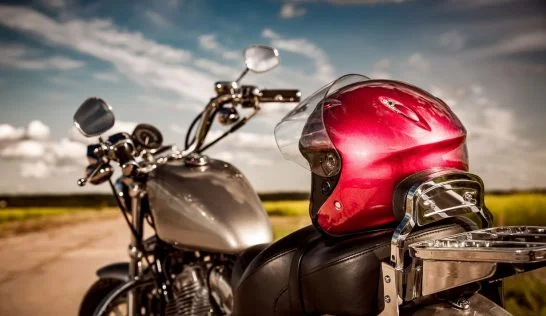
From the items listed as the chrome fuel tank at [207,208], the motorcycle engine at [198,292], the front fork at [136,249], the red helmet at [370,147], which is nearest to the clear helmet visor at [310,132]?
the red helmet at [370,147]

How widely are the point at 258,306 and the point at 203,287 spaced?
687 mm

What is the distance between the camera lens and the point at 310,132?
1.52 metres

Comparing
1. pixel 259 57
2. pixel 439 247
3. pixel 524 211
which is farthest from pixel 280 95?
pixel 524 211

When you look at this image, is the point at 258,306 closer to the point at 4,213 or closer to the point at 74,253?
the point at 74,253

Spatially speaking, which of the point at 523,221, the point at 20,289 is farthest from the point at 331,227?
the point at 523,221

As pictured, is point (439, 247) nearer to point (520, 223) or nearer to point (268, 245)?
point (268, 245)

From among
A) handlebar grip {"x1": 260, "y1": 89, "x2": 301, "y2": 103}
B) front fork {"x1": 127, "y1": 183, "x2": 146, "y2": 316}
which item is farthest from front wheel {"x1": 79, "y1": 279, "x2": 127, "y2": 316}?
handlebar grip {"x1": 260, "y1": 89, "x2": 301, "y2": 103}

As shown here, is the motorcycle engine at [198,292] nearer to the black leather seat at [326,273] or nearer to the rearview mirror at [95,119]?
the black leather seat at [326,273]

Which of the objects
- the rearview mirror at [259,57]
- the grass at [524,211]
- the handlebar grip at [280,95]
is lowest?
the grass at [524,211]

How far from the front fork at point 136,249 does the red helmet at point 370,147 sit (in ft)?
3.60

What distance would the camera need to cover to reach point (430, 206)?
129cm

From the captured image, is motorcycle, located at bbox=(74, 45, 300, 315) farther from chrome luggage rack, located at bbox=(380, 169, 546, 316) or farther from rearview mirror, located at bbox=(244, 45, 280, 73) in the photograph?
chrome luggage rack, located at bbox=(380, 169, 546, 316)

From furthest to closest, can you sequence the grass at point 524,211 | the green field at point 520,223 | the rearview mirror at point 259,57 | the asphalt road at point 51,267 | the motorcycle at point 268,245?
the grass at point 524,211 → the asphalt road at point 51,267 → the green field at point 520,223 → the rearview mirror at point 259,57 → the motorcycle at point 268,245

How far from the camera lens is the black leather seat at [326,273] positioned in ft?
4.36
